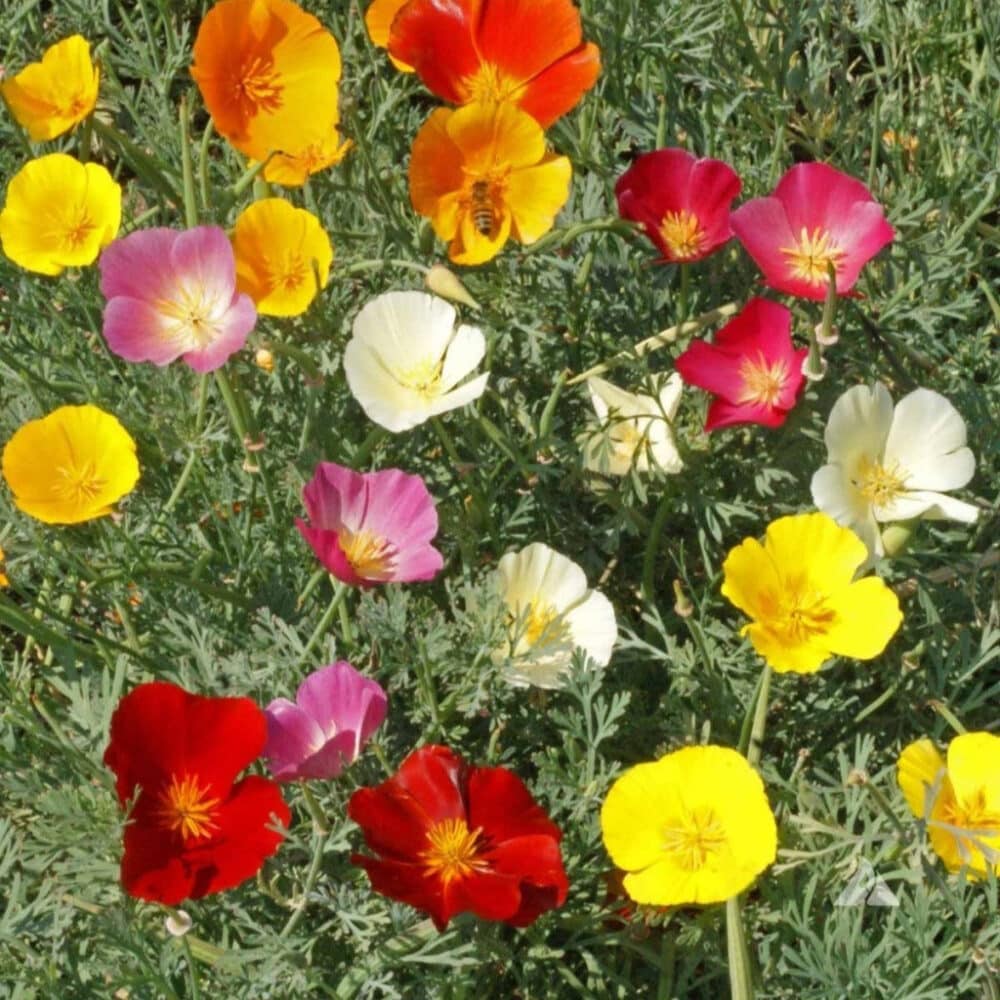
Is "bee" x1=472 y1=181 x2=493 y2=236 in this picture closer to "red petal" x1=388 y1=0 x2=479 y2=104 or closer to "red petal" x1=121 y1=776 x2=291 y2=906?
"red petal" x1=388 y1=0 x2=479 y2=104

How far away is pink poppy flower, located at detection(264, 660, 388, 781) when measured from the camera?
1334mm

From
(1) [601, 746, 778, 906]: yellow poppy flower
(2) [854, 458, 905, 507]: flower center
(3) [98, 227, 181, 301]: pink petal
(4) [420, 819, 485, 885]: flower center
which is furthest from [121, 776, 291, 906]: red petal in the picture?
(2) [854, 458, 905, 507]: flower center

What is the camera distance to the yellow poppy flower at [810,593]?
1411 millimetres

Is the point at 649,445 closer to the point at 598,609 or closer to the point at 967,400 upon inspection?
the point at 598,609

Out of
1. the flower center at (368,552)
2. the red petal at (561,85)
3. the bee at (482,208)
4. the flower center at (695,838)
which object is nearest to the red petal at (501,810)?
the flower center at (695,838)

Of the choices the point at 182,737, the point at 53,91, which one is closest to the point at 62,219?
the point at 53,91

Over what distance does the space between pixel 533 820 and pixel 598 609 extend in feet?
0.83

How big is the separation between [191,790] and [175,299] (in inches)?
19.1

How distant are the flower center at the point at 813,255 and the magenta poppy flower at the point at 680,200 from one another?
2.8 inches

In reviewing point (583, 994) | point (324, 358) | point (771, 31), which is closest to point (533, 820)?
point (583, 994)

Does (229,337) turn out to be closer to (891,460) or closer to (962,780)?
(891,460)

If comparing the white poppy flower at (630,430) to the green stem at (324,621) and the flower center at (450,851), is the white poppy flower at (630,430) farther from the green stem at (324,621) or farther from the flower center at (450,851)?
the flower center at (450,851)

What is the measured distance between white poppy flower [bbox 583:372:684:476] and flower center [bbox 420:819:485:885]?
16.4 inches

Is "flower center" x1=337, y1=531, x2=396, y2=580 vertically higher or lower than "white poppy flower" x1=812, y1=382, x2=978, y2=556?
lower
